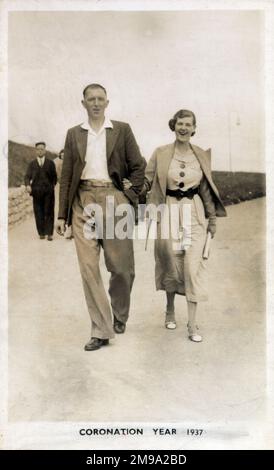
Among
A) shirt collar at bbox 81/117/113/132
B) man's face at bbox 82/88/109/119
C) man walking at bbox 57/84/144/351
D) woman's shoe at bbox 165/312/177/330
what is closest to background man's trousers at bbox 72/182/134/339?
man walking at bbox 57/84/144/351

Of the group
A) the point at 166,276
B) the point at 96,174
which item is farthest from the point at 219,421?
the point at 96,174

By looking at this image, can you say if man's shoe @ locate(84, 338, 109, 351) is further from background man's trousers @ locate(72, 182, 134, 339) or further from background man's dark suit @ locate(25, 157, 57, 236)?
background man's dark suit @ locate(25, 157, 57, 236)

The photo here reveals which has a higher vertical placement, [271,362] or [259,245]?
[259,245]

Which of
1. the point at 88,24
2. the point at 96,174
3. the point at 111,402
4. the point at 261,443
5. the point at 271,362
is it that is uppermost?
the point at 88,24

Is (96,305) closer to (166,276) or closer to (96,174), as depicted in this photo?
(166,276)

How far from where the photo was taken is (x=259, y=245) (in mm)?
5223

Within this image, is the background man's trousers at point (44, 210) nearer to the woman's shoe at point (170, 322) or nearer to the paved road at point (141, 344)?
the paved road at point (141, 344)

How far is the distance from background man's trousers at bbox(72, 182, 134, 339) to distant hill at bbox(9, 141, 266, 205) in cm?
51

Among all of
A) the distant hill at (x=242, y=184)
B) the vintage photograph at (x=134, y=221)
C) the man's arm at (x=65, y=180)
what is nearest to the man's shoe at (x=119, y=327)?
the vintage photograph at (x=134, y=221)

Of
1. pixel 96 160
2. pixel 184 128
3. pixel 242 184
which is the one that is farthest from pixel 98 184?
pixel 242 184

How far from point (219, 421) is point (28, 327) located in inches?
69.8

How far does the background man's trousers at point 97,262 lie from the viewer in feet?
16.7

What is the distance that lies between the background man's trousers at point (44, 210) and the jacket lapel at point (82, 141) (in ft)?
1.40

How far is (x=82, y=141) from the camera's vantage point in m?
5.13
